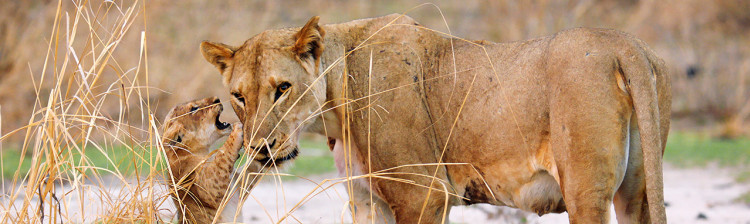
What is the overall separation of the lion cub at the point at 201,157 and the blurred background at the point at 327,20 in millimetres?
4042

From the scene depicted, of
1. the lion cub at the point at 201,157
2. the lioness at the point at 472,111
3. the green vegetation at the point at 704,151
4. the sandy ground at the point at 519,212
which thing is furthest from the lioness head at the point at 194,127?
the green vegetation at the point at 704,151

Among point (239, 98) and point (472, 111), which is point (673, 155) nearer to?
point (472, 111)

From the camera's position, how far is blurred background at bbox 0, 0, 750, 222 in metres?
9.21

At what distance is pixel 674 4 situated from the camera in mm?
13148

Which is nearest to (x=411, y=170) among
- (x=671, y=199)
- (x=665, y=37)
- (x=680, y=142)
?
(x=671, y=199)

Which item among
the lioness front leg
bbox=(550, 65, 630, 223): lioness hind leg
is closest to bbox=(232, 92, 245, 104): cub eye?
the lioness front leg

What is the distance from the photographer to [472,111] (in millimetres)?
3408

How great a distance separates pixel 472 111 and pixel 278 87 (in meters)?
0.75

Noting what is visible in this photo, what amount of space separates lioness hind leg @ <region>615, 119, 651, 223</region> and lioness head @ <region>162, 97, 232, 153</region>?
1.85 metres

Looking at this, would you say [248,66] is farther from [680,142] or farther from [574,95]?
[680,142]

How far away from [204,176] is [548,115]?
62.9 inches

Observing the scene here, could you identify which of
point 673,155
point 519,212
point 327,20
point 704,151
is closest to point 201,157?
point 519,212

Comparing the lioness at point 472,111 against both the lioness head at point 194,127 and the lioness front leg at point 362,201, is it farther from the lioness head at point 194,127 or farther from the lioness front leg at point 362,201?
the lioness head at point 194,127

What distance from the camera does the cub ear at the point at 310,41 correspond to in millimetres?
3288
